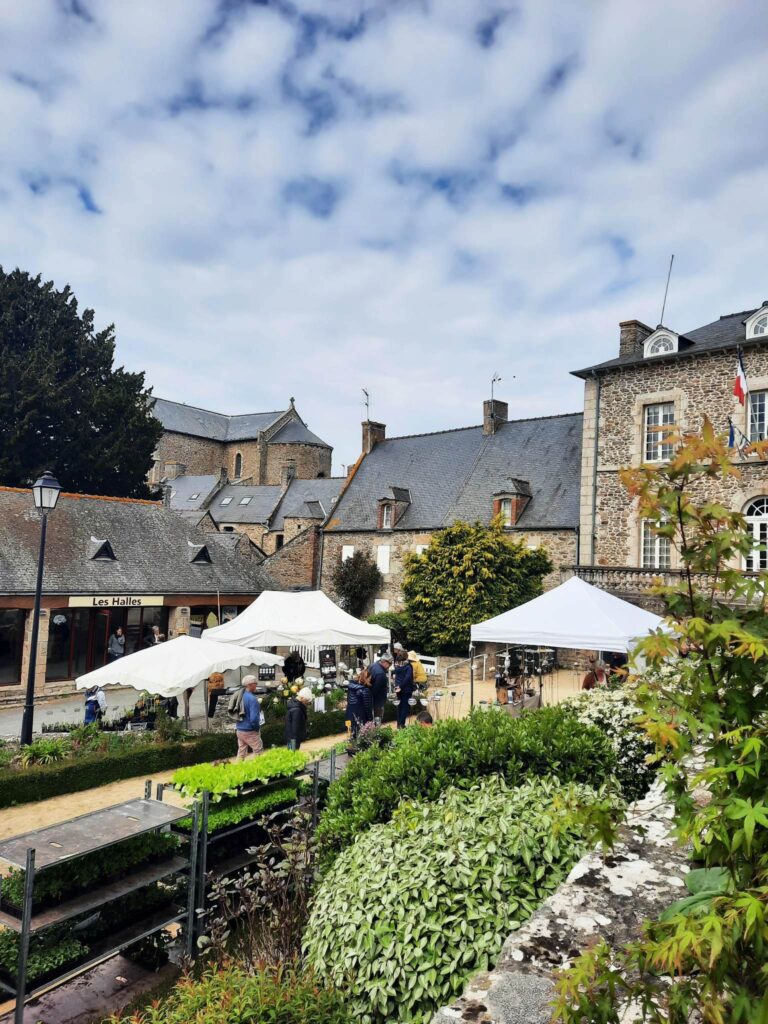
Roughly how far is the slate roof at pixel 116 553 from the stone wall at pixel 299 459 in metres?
31.8

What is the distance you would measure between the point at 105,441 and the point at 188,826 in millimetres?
30315

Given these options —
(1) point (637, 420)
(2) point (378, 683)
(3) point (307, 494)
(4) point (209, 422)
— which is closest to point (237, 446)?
(4) point (209, 422)

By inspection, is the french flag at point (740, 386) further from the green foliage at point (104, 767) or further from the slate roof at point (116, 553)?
the slate roof at point (116, 553)

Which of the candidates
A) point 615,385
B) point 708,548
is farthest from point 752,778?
point 615,385

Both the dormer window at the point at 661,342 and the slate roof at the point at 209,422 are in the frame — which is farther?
the slate roof at the point at 209,422

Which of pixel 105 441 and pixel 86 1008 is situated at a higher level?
pixel 105 441

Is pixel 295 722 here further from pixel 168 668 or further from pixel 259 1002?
pixel 259 1002

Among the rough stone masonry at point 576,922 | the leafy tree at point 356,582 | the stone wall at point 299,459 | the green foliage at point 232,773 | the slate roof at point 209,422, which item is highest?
the slate roof at point 209,422

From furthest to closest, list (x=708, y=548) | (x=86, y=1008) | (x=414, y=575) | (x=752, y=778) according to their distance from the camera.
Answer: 1. (x=414, y=575)
2. (x=86, y=1008)
3. (x=708, y=548)
4. (x=752, y=778)

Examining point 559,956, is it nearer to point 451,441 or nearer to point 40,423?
point 451,441

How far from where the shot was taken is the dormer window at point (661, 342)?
20859mm

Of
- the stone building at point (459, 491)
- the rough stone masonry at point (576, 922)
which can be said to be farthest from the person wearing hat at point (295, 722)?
the stone building at point (459, 491)

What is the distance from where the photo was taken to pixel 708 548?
232 cm

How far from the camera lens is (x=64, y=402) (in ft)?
107
